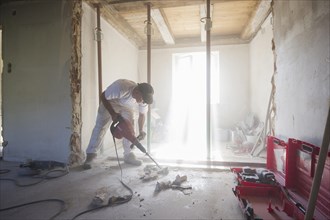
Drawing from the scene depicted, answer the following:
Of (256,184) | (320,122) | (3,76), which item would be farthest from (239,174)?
(3,76)

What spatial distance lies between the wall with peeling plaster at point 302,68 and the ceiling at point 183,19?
97 cm

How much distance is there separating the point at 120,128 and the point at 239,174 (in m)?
1.25

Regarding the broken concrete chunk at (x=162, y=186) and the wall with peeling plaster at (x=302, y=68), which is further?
the broken concrete chunk at (x=162, y=186)

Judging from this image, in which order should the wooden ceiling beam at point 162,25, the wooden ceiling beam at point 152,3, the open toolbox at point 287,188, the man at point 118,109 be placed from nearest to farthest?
1. the open toolbox at point 287,188
2. the man at point 118,109
3. the wooden ceiling beam at point 152,3
4. the wooden ceiling beam at point 162,25

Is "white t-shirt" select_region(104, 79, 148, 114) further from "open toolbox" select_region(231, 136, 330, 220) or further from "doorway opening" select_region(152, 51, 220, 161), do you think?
"doorway opening" select_region(152, 51, 220, 161)

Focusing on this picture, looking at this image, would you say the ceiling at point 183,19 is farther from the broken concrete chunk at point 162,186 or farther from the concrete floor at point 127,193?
the broken concrete chunk at point 162,186

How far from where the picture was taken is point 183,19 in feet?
12.4

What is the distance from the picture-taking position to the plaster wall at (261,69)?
11.4 ft

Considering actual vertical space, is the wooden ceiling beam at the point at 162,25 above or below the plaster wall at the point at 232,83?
above

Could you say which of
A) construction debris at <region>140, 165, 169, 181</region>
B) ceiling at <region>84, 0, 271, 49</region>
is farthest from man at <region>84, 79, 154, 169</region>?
ceiling at <region>84, 0, 271, 49</region>

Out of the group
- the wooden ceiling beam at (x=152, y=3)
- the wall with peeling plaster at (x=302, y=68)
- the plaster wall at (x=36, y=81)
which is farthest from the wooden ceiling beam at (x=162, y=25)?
the wall with peeling plaster at (x=302, y=68)

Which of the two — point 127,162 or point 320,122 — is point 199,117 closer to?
point 127,162

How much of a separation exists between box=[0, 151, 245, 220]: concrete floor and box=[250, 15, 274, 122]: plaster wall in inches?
79.2

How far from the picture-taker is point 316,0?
1.56 meters
